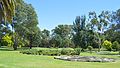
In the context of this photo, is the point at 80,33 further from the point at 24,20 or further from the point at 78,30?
the point at 24,20

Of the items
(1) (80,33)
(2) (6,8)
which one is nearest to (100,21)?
(1) (80,33)

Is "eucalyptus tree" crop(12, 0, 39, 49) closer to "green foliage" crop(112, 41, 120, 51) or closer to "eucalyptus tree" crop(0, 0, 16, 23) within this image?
"green foliage" crop(112, 41, 120, 51)

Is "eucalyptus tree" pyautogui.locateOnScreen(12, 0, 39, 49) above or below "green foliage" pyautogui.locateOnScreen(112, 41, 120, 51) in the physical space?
above

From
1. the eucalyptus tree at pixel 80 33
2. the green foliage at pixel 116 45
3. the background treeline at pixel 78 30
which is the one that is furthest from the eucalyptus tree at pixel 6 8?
the eucalyptus tree at pixel 80 33

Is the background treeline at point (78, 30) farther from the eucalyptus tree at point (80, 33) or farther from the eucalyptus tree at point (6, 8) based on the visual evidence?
the eucalyptus tree at point (6, 8)

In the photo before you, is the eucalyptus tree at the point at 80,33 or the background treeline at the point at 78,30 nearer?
the background treeline at the point at 78,30

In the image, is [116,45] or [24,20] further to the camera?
[24,20]

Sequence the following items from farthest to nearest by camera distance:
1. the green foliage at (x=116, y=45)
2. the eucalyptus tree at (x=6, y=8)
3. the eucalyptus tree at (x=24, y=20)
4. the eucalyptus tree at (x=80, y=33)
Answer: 1. the eucalyptus tree at (x=80, y=33)
2. the eucalyptus tree at (x=24, y=20)
3. the green foliage at (x=116, y=45)
4. the eucalyptus tree at (x=6, y=8)

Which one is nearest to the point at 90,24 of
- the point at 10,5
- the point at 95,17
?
the point at 95,17

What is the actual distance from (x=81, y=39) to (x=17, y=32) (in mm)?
21834

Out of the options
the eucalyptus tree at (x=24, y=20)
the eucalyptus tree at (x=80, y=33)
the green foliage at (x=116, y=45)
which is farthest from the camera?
the eucalyptus tree at (x=80, y=33)

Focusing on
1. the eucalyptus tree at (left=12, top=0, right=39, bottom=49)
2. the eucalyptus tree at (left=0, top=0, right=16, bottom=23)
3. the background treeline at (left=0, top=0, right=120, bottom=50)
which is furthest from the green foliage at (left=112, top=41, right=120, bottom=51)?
the eucalyptus tree at (left=0, top=0, right=16, bottom=23)

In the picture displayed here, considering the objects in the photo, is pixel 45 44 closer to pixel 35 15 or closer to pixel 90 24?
pixel 90 24

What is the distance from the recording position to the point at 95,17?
284 feet
